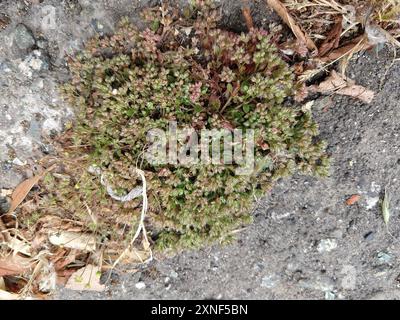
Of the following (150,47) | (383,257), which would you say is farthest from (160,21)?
(383,257)

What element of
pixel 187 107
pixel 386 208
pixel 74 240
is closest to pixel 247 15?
pixel 187 107

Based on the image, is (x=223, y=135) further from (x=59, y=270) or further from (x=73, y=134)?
(x=59, y=270)

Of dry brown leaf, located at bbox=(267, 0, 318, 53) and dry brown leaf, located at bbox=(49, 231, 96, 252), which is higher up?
dry brown leaf, located at bbox=(267, 0, 318, 53)

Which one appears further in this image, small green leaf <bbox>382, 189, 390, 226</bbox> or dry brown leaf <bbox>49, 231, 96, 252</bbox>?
dry brown leaf <bbox>49, 231, 96, 252</bbox>

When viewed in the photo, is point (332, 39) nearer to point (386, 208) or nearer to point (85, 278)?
point (386, 208)

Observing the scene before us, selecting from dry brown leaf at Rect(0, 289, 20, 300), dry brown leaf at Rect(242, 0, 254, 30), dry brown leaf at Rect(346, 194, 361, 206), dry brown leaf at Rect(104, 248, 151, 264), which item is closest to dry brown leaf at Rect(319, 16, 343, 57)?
dry brown leaf at Rect(242, 0, 254, 30)

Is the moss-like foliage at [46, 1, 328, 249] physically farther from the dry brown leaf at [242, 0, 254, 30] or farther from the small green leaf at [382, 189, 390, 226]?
the small green leaf at [382, 189, 390, 226]

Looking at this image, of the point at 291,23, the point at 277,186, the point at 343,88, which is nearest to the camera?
the point at 291,23
